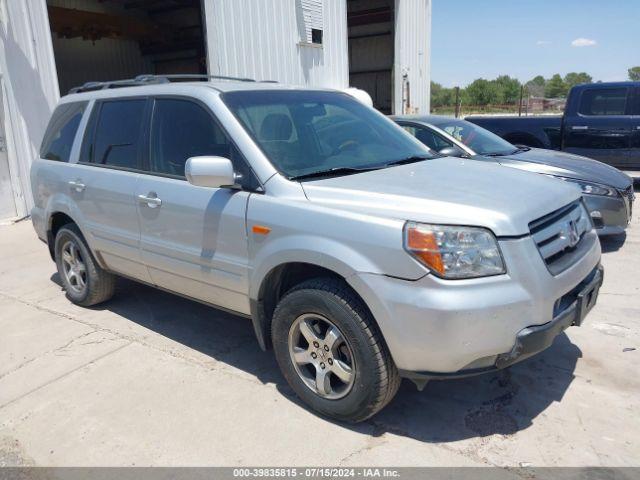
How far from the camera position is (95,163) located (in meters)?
4.34

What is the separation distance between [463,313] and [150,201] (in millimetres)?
2303

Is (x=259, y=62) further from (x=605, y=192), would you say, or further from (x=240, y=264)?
(x=240, y=264)

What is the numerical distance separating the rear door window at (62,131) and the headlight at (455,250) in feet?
11.3

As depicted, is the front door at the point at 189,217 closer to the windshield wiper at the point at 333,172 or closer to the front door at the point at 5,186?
the windshield wiper at the point at 333,172

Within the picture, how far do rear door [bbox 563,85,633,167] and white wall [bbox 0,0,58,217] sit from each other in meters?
8.86

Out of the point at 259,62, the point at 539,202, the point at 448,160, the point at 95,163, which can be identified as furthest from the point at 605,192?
the point at 259,62

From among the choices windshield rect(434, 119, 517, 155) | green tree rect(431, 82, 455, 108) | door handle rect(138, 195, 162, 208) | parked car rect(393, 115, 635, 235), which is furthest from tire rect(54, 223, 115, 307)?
green tree rect(431, 82, 455, 108)

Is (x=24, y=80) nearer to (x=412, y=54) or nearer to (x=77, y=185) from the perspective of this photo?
(x=77, y=185)

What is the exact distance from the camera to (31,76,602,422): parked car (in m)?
Answer: 2.50

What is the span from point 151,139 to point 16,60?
5.88 m

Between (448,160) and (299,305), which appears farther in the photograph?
(448,160)

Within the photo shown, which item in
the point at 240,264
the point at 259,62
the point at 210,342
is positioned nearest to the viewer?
the point at 240,264

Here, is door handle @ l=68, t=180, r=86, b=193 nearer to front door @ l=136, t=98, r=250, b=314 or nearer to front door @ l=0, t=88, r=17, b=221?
front door @ l=136, t=98, r=250, b=314

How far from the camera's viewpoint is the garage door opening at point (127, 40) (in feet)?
52.0
